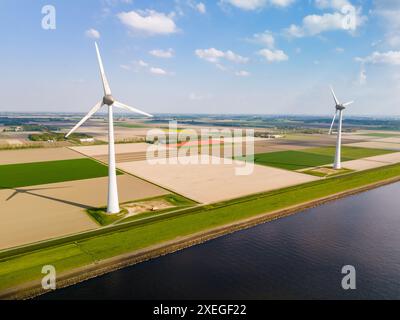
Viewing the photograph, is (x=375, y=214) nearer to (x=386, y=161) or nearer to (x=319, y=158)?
(x=319, y=158)

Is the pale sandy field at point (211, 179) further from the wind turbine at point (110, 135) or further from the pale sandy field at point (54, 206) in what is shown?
the wind turbine at point (110, 135)

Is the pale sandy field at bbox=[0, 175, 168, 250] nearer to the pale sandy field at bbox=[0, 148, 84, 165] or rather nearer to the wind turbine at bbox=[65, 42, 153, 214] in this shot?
the wind turbine at bbox=[65, 42, 153, 214]

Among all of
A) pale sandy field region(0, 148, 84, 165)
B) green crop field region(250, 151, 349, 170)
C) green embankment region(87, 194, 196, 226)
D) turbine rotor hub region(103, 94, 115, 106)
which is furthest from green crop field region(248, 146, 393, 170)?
pale sandy field region(0, 148, 84, 165)

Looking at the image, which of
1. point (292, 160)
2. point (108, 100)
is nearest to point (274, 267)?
point (108, 100)

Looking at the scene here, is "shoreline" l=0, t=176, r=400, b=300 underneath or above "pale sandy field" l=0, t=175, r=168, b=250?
underneath

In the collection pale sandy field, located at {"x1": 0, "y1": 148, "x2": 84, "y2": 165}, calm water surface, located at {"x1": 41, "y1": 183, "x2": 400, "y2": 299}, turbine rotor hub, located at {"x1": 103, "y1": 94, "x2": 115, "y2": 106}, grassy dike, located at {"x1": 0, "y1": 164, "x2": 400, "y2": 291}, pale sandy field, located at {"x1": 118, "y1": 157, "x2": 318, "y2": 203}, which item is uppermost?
turbine rotor hub, located at {"x1": 103, "y1": 94, "x2": 115, "y2": 106}

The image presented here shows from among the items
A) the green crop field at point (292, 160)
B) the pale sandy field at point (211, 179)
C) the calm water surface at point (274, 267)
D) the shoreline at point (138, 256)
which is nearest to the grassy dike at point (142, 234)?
the shoreline at point (138, 256)
